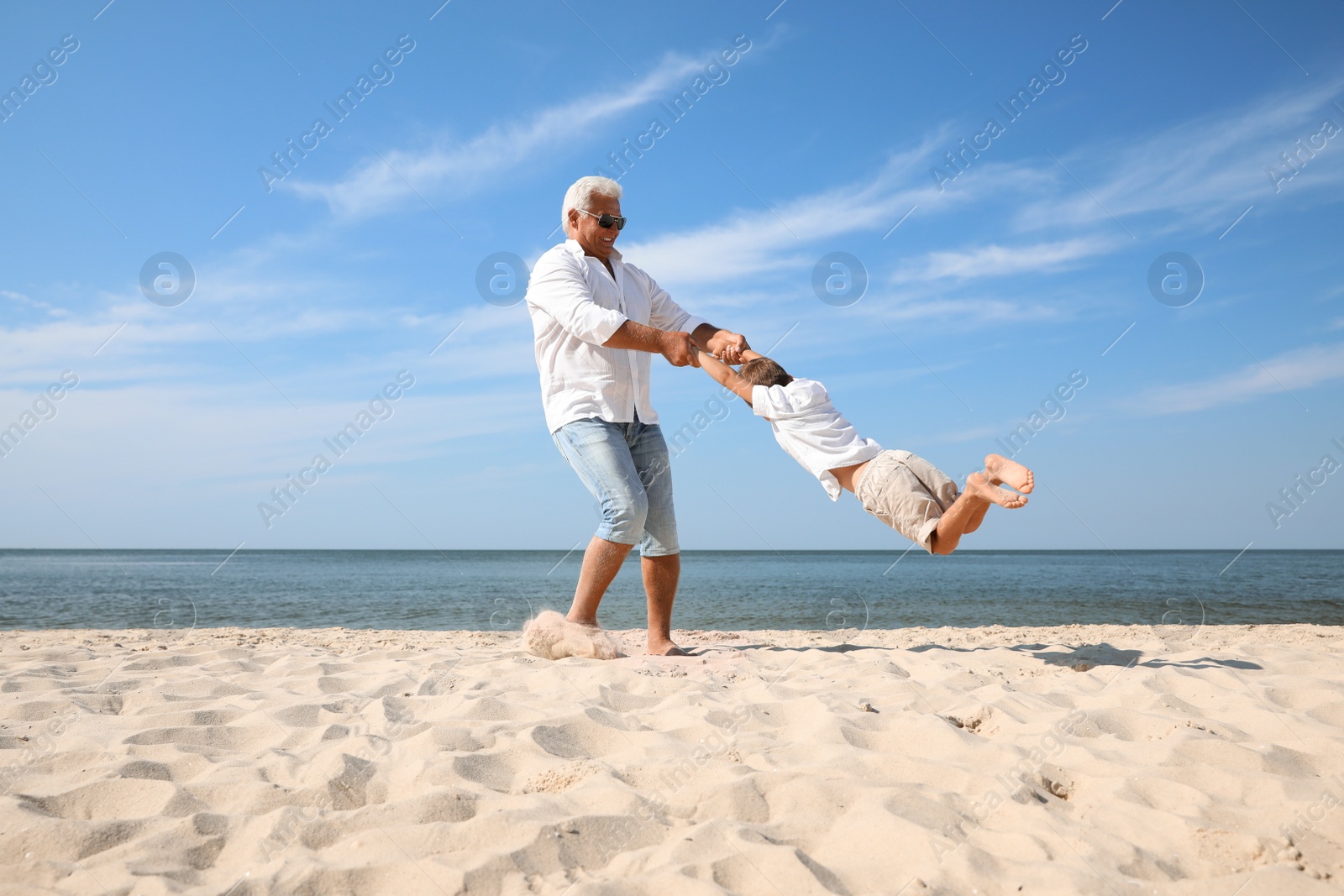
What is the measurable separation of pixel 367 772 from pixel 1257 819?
2258 mm

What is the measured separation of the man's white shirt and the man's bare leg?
0.77 metres

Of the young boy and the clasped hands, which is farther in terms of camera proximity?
the clasped hands

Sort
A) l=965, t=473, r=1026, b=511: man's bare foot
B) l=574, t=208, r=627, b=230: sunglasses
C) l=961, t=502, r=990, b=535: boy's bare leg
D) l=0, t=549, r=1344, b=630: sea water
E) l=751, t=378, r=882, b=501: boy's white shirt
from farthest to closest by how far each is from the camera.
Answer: l=0, t=549, r=1344, b=630: sea water → l=574, t=208, r=627, b=230: sunglasses → l=751, t=378, r=882, b=501: boy's white shirt → l=961, t=502, r=990, b=535: boy's bare leg → l=965, t=473, r=1026, b=511: man's bare foot

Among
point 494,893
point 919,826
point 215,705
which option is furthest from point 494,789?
point 215,705

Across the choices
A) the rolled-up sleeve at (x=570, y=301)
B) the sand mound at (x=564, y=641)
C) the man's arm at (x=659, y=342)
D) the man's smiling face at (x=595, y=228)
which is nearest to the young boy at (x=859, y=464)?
the man's arm at (x=659, y=342)

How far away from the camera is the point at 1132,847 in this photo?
169 cm

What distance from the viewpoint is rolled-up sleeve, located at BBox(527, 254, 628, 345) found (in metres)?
3.59

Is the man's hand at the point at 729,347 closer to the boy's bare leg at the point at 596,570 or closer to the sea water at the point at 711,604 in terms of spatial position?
the boy's bare leg at the point at 596,570

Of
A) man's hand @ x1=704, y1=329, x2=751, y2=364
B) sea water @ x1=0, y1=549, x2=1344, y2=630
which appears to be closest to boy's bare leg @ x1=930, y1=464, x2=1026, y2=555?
man's hand @ x1=704, y1=329, x2=751, y2=364

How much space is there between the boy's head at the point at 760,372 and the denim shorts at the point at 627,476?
0.77m

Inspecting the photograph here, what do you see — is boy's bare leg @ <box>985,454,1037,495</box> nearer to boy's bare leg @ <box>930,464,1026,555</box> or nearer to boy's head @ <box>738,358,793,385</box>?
boy's bare leg @ <box>930,464,1026,555</box>

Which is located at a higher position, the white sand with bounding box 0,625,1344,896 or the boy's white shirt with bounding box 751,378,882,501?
the boy's white shirt with bounding box 751,378,882,501

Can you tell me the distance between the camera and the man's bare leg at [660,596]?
410cm

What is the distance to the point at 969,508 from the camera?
3.11m
